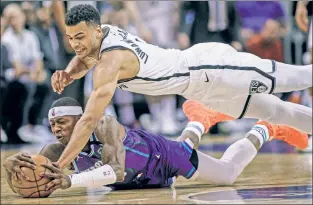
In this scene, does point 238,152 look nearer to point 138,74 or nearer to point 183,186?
point 183,186

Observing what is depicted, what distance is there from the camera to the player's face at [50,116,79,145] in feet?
21.6

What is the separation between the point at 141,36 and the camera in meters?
13.5

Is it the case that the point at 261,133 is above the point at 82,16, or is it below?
below

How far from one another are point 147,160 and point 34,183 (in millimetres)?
1038

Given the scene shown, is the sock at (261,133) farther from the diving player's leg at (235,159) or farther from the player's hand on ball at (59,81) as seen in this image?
the player's hand on ball at (59,81)

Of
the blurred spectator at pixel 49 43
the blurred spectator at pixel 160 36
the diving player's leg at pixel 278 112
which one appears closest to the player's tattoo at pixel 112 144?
the diving player's leg at pixel 278 112

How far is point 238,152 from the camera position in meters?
7.42

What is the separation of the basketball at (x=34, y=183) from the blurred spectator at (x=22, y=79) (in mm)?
7161

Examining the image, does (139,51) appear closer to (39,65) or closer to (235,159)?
(235,159)

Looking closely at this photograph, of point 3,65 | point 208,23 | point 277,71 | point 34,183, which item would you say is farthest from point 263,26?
point 34,183

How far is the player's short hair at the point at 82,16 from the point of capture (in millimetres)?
6684

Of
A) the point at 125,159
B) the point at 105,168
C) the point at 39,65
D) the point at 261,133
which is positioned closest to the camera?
the point at 105,168

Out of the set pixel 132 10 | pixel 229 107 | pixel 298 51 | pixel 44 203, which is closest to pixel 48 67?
pixel 132 10

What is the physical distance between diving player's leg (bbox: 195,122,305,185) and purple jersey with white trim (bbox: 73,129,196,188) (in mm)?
148
